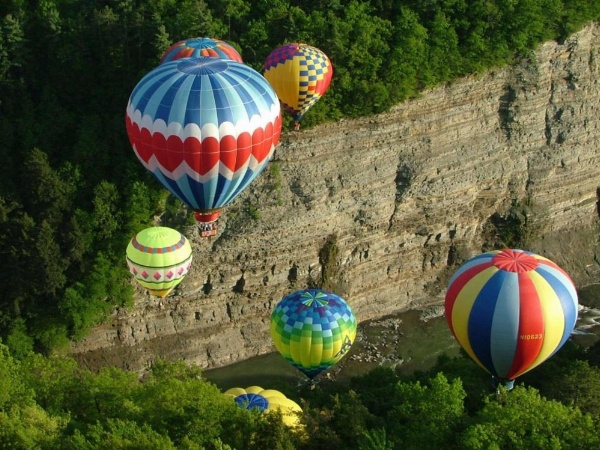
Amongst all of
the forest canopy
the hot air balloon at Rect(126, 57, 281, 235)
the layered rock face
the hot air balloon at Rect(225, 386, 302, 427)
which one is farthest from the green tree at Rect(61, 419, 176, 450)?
the layered rock face

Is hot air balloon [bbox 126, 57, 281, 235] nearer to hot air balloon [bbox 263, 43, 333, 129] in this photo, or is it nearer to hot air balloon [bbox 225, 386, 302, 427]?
hot air balloon [bbox 263, 43, 333, 129]

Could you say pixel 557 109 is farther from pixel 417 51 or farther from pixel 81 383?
pixel 81 383

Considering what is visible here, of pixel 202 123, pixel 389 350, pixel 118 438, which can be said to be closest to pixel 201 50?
pixel 202 123

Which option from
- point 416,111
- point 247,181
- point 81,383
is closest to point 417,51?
point 416,111

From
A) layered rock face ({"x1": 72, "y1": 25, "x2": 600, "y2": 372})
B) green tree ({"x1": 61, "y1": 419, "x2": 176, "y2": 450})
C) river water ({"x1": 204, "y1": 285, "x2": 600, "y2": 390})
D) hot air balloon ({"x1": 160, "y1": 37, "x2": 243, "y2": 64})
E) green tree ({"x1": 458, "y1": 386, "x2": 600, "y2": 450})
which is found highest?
hot air balloon ({"x1": 160, "y1": 37, "x2": 243, "y2": 64})

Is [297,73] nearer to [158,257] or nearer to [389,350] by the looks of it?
[158,257]

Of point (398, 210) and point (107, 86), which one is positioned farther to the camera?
point (398, 210)
